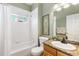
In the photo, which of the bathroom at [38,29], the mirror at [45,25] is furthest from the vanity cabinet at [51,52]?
the mirror at [45,25]

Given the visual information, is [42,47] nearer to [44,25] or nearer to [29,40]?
[29,40]

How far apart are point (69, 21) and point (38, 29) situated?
505mm

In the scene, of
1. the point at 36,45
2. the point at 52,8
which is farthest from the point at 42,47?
the point at 52,8

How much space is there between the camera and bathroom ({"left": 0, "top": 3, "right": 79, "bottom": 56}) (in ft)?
4.47

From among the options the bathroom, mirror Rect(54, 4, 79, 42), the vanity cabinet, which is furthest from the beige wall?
the vanity cabinet

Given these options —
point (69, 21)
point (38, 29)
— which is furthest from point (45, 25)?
point (69, 21)

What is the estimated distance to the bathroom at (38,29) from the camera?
4.47 feet

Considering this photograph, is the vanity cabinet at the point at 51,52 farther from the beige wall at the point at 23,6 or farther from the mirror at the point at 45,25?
the beige wall at the point at 23,6

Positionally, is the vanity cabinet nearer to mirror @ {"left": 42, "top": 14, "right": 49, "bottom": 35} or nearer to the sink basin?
the sink basin

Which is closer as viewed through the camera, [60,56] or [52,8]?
[60,56]

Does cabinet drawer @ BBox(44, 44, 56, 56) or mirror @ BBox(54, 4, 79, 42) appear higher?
mirror @ BBox(54, 4, 79, 42)

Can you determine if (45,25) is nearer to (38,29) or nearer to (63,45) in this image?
(38,29)

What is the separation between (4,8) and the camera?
1.36 meters

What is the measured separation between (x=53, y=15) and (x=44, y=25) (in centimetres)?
22
